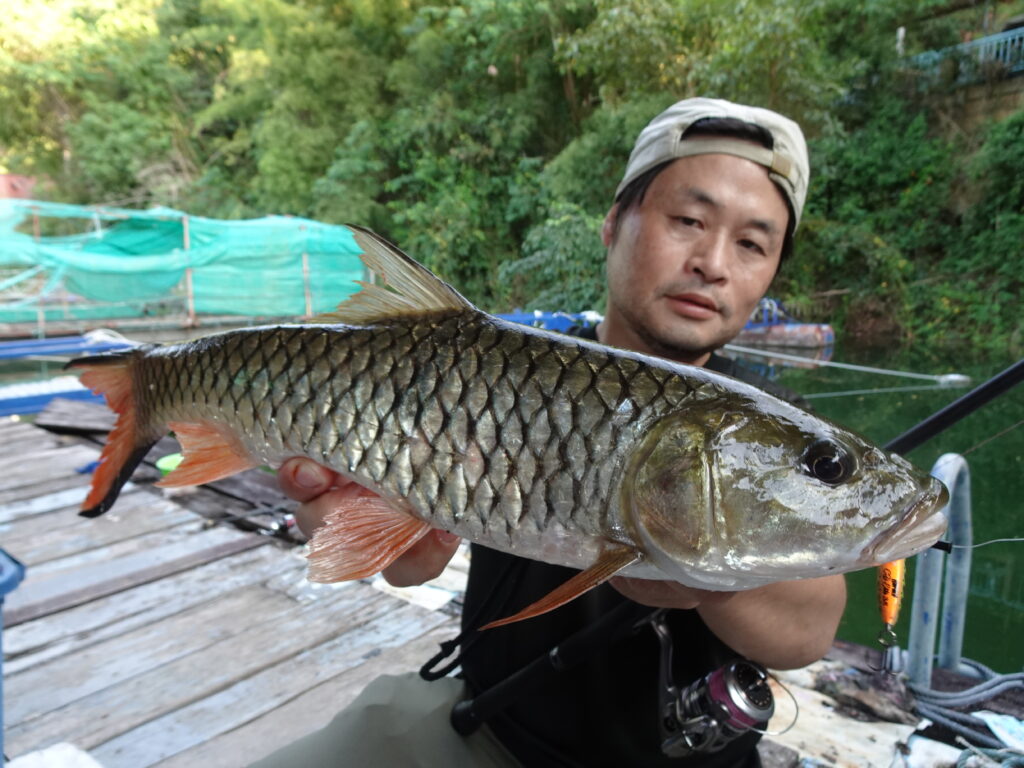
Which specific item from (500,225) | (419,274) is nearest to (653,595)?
(419,274)

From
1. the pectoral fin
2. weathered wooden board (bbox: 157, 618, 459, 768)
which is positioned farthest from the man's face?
weathered wooden board (bbox: 157, 618, 459, 768)

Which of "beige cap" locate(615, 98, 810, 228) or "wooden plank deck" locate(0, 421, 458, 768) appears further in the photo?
"wooden plank deck" locate(0, 421, 458, 768)

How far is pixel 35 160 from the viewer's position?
25797 mm

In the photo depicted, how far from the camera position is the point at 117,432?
1.31m

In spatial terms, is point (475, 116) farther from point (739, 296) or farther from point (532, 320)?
point (739, 296)

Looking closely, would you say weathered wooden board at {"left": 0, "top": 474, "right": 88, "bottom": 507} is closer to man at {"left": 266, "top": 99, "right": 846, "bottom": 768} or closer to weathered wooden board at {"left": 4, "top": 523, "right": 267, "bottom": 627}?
weathered wooden board at {"left": 4, "top": 523, "right": 267, "bottom": 627}

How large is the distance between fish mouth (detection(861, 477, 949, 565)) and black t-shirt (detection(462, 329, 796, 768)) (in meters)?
0.54

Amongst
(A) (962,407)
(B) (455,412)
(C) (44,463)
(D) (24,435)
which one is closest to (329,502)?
(B) (455,412)

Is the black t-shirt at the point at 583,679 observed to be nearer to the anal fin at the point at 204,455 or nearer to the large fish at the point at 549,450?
the large fish at the point at 549,450

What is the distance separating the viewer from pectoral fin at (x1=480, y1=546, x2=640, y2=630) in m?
0.82

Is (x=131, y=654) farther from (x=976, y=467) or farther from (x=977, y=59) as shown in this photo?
(x=977, y=59)

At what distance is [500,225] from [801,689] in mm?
15207

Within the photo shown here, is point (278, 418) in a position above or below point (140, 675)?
above

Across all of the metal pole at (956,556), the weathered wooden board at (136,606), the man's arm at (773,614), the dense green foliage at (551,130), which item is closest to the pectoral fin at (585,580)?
the man's arm at (773,614)
